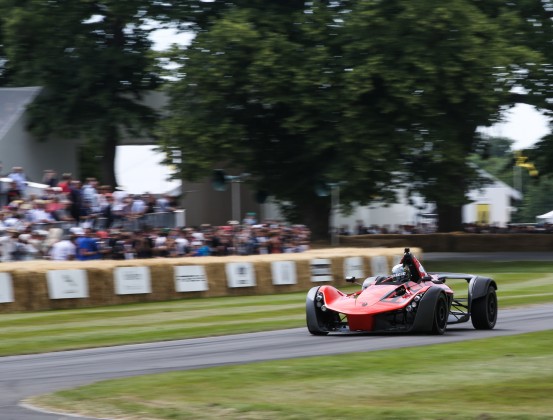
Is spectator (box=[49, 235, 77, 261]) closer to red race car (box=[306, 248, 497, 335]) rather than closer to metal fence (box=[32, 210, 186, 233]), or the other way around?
metal fence (box=[32, 210, 186, 233])

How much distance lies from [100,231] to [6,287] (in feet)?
15.4

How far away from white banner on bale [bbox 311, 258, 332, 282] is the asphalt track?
9571mm

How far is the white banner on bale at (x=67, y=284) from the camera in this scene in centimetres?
2108

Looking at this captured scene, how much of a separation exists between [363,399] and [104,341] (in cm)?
695

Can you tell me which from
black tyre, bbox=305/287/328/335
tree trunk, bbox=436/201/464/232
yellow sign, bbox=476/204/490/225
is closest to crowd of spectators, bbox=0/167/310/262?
black tyre, bbox=305/287/328/335

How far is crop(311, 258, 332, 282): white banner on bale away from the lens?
1066 inches

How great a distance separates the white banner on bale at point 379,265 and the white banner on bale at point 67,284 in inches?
352

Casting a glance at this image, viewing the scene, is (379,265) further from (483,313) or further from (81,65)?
(81,65)

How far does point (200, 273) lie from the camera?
24406mm

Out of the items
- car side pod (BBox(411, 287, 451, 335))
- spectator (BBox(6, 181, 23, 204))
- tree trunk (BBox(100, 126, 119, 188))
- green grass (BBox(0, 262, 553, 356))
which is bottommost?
green grass (BBox(0, 262, 553, 356))

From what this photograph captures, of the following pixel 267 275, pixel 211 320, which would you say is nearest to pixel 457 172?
pixel 267 275

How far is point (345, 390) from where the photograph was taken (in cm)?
1006

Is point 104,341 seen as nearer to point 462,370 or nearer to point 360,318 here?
point 360,318

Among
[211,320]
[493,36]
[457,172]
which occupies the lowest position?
[211,320]
